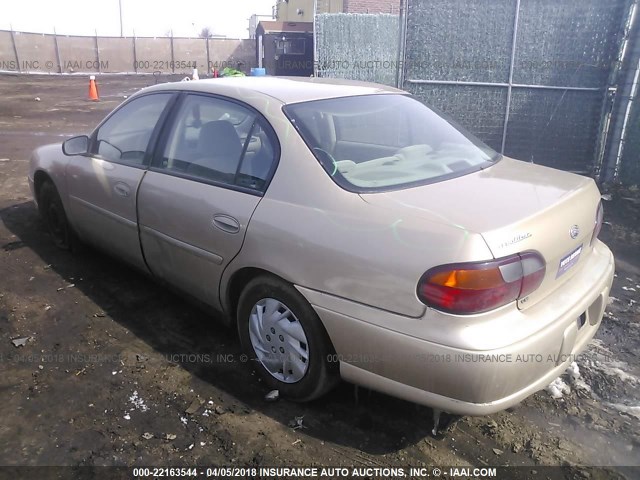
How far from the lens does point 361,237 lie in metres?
2.32

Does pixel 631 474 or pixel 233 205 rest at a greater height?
pixel 233 205

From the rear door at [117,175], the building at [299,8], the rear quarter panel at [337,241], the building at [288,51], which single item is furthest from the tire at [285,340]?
the building at [299,8]

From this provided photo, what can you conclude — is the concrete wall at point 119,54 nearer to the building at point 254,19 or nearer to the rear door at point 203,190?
the building at point 254,19

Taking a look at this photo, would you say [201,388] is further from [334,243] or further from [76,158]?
[76,158]

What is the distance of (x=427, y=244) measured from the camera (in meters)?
2.17

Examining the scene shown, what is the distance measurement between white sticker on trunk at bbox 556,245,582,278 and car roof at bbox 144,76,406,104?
5.08 ft

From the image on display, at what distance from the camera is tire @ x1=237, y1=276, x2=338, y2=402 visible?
8.46 feet

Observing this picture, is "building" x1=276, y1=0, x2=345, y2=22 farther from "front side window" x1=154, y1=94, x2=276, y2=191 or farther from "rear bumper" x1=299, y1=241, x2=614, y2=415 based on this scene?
"rear bumper" x1=299, y1=241, x2=614, y2=415

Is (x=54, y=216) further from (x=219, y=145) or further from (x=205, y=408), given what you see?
(x=205, y=408)

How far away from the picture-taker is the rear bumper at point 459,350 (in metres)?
2.13

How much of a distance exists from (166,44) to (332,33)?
32486mm

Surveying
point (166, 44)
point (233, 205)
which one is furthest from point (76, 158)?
point (166, 44)

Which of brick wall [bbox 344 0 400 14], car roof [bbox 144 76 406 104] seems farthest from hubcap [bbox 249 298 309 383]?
brick wall [bbox 344 0 400 14]

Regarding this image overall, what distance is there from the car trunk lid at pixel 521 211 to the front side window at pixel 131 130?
190 cm
